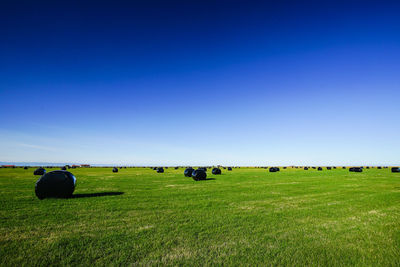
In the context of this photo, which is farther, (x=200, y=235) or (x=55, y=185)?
(x=55, y=185)

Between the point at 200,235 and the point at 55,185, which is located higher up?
the point at 55,185

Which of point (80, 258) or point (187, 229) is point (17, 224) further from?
point (187, 229)

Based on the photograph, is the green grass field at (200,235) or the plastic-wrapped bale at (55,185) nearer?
the green grass field at (200,235)

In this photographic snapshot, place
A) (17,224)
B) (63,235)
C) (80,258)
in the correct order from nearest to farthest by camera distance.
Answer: (80,258) → (63,235) → (17,224)

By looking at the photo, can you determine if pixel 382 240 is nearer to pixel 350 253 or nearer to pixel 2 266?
pixel 350 253

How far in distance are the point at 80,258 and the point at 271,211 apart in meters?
9.65

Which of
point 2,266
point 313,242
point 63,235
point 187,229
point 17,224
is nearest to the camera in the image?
point 2,266

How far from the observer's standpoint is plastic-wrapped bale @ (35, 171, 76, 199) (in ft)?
51.5

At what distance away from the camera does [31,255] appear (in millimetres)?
6355

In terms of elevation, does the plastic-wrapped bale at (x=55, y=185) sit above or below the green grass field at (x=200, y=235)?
above

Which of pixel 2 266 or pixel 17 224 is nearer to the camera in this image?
pixel 2 266

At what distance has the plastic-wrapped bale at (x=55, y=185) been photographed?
51.5 ft

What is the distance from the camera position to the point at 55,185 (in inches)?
634

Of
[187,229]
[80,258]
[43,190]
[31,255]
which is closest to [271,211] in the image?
[187,229]
